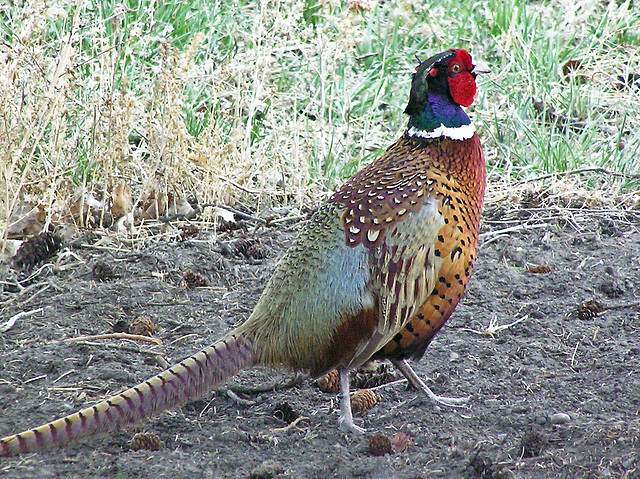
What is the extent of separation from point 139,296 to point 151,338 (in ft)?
1.17

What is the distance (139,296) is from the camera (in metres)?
3.46

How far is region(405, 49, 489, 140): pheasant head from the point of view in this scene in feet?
9.48

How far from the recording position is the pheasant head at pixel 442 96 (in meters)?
2.89

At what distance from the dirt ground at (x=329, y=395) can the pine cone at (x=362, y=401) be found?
36mm

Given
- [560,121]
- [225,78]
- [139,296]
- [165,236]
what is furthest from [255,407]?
[560,121]

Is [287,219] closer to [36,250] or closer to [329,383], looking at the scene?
[36,250]

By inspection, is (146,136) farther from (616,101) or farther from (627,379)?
(616,101)

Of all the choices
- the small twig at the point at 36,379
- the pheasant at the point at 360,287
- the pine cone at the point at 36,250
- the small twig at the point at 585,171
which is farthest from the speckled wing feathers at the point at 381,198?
the small twig at the point at 585,171

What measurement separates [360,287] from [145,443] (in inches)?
30.7

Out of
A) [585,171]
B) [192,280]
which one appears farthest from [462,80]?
[585,171]

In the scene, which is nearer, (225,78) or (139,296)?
(139,296)

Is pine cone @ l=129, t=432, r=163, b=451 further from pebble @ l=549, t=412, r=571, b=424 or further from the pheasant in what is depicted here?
pebble @ l=549, t=412, r=571, b=424

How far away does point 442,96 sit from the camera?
116 inches

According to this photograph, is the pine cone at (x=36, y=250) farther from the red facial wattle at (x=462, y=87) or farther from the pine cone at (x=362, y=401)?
the red facial wattle at (x=462, y=87)
